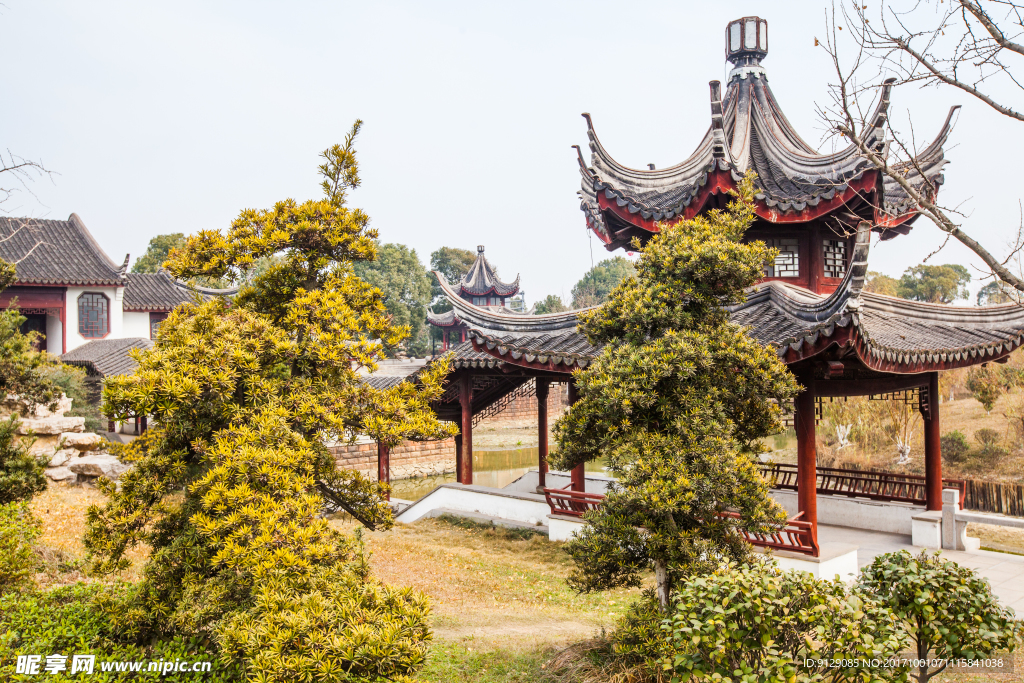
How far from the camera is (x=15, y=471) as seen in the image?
6805 mm

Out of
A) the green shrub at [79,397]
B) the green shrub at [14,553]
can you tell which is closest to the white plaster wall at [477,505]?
the green shrub at [14,553]

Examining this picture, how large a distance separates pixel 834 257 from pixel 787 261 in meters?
0.72

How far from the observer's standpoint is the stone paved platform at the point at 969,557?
780 centimetres

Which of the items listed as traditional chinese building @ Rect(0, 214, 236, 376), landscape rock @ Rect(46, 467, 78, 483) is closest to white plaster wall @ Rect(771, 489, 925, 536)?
landscape rock @ Rect(46, 467, 78, 483)

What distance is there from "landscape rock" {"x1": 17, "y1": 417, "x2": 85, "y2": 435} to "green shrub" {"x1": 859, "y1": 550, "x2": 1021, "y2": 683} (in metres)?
14.0

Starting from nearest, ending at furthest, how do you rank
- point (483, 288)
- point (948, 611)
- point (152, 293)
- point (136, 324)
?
point (948, 611)
point (136, 324)
point (152, 293)
point (483, 288)

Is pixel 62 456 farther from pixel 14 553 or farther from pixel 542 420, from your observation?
pixel 542 420

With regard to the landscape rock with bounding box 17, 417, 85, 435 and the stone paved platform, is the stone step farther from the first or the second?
the landscape rock with bounding box 17, 417, 85, 435

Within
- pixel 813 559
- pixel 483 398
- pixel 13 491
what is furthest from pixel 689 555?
pixel 483 398

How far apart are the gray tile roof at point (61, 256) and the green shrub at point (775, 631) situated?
23586 millimetres

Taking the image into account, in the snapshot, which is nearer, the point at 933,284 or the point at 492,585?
the point at 492,585

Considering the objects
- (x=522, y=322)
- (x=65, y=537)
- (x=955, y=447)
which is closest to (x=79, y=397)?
(x=65, y=537)

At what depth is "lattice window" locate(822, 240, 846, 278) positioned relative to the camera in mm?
9594

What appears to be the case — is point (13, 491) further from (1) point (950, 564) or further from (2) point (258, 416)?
(1) point (950, 564)
